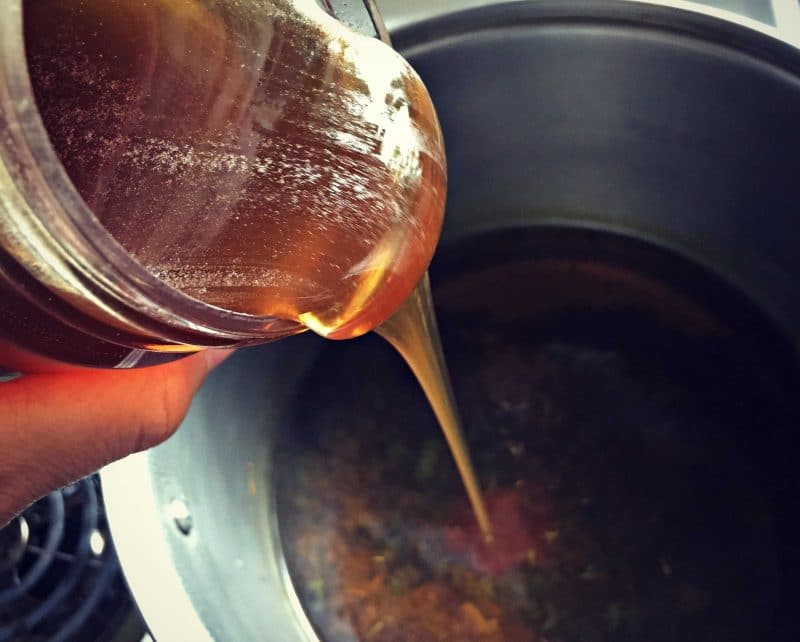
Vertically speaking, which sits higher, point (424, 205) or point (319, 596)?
point (424, 205)

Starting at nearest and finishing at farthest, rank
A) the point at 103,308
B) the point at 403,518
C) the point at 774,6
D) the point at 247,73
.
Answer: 1. the point at 103,308
2. the point at 247,73
3. the point at 774,6
4. the point at 403,518

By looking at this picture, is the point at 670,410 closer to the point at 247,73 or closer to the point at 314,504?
the point at 314,504

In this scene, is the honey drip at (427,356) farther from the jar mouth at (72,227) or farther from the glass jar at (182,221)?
the jar mouth at (72,227)

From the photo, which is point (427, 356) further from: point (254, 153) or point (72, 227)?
point (72, 227)

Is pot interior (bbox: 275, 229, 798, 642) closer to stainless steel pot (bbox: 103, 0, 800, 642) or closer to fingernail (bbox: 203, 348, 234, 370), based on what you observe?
stainless steel pot (bbox: 103, 0, 800, 642)

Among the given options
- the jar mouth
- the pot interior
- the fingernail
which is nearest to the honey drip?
the pot interior

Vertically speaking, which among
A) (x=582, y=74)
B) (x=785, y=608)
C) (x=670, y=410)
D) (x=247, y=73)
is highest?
(x=247, y=73)

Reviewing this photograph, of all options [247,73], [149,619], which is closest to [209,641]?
[149,619]

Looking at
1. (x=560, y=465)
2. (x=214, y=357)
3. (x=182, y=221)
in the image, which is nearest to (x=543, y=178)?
(x=560, y=465)
